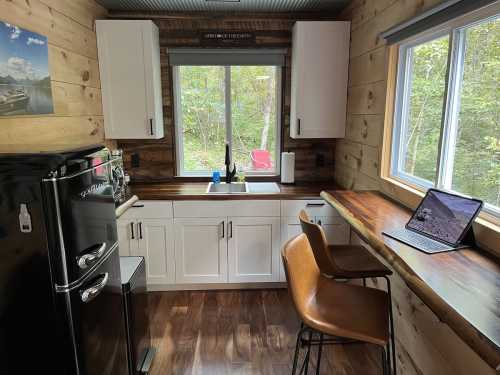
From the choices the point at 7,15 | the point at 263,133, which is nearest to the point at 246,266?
the point at 263,133

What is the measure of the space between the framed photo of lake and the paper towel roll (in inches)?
73.5

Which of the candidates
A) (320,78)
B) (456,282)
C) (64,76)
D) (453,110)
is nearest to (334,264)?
(456,282)

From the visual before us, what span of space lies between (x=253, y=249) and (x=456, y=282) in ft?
6.24

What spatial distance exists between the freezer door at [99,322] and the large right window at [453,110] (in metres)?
1.65

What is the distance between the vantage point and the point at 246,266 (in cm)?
294

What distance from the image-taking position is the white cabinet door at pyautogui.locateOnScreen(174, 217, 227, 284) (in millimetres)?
2857

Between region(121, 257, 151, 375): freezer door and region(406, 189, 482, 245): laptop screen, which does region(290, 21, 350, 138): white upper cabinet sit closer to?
region(406, 189, 482, 245): laptop screen

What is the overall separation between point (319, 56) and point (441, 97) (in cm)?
133

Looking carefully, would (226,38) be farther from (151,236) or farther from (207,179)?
(151,236)

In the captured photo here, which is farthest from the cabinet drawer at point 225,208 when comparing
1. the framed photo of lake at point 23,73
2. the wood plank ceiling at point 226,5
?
the wood plank ceiling at point 226,5

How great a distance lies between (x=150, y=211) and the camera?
2830mm

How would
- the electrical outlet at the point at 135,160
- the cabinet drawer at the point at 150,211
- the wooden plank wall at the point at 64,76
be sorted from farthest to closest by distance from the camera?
the electrical outlet at the point at 135,160 → the cabinet drawer at the point at 150,211 → the wooden plank wall at the point at 64,76

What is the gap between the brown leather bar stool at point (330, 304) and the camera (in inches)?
54.6

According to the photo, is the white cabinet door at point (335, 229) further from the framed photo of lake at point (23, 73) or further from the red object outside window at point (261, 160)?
the framed photo of lake at point (23, 73)
